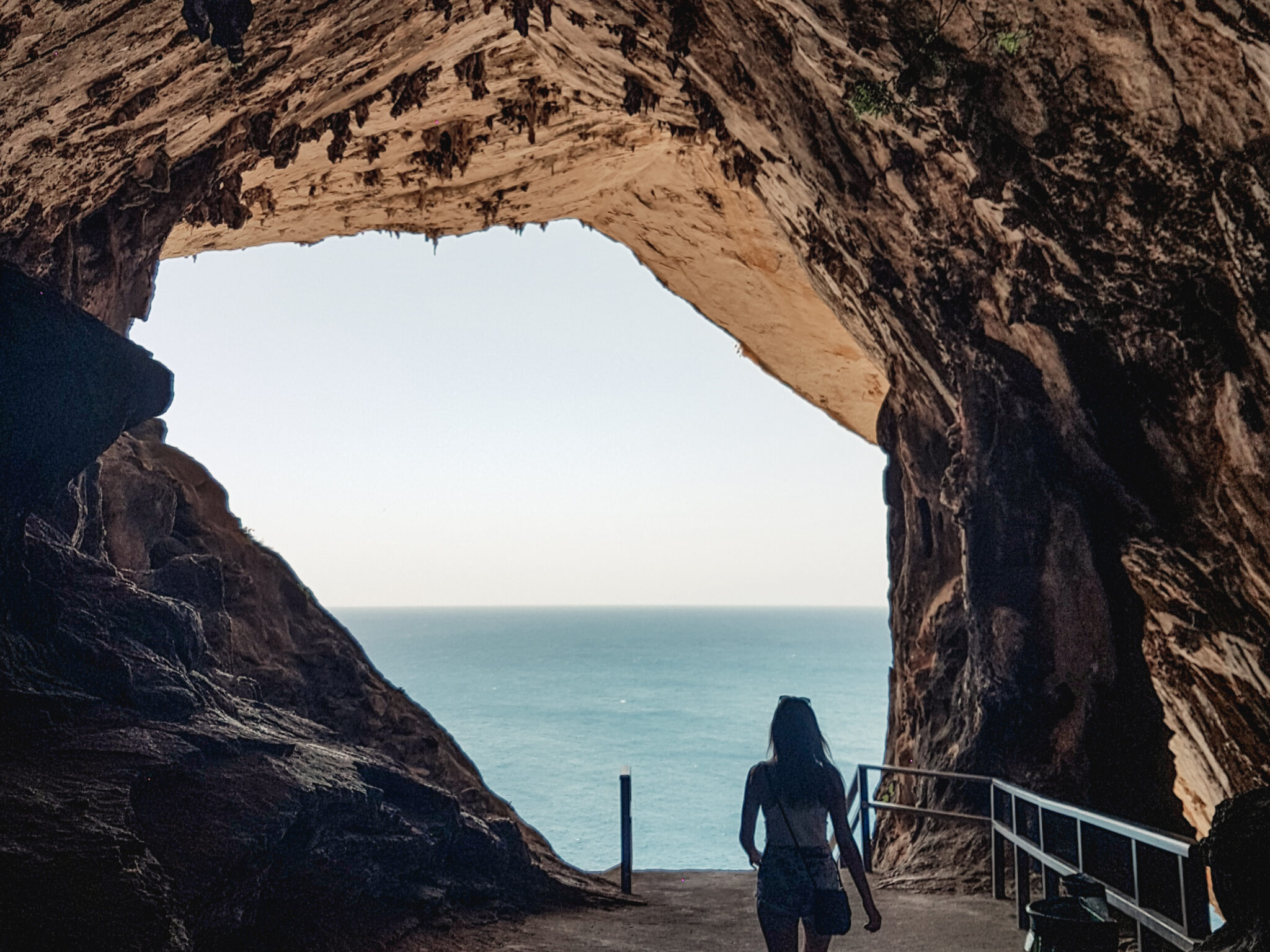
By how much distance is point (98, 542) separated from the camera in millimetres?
9430

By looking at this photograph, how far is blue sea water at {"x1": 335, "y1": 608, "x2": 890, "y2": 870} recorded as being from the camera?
49.3 metres

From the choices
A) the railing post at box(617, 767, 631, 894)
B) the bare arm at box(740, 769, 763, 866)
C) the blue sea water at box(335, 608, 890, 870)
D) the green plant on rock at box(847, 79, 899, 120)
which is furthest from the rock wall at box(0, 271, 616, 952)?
the blue sea water at box(335, 608, 890, 870)

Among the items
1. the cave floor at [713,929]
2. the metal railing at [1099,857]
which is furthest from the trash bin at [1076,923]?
the cave floor at [713,929]

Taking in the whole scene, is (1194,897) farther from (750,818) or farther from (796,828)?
(750,818)

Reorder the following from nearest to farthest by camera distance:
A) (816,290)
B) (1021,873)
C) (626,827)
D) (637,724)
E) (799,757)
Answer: (799,757), (1021,873), (626,827), (816,290), (637,724)

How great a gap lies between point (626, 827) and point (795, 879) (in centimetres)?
551

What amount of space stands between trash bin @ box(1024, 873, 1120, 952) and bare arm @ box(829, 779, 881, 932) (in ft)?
3.10

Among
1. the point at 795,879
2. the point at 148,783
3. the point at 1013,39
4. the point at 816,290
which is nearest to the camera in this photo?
the point at 795,879

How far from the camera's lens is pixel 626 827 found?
9102 millimetres

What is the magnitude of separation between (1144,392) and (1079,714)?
3168 mm

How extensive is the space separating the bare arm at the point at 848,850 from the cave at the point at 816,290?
9.60ft

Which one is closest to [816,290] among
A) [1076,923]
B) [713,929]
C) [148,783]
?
[713,929]

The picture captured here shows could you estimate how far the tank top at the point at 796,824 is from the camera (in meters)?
4.00

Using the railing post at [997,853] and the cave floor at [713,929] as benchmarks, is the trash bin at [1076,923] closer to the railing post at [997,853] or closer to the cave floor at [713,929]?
the cave floor at [713,929]
